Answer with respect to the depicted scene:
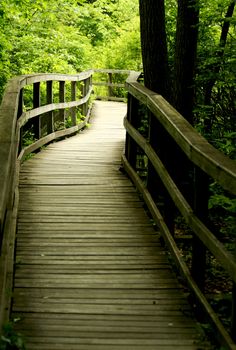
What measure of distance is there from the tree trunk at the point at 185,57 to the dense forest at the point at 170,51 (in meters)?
0.01

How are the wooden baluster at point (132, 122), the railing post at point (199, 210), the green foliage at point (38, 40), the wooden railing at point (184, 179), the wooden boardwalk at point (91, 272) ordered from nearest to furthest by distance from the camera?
1. the wooden railing at point (184, 179)
2. the wooden boardwalk at point (91, 272)
3. the railing post at point (199, 210)
4. the wooden baluster at point (132, 122)
5. the green foliage at point (38, 40)

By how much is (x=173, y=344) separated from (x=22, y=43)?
1055cm

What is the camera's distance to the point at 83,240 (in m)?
5.35

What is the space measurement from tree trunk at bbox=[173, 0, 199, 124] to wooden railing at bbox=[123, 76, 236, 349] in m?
0.60

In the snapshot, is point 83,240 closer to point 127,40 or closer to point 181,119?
point 181,119

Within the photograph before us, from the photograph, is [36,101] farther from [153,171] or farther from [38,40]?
[38,40]

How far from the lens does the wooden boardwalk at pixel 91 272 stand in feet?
12.4

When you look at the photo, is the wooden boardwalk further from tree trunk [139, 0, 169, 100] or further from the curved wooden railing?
tree trunk [139, 0, 169, 100]

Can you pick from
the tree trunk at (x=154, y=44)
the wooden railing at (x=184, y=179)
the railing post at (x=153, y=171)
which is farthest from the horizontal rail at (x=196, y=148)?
the tree trunk at (x=154, y=44)

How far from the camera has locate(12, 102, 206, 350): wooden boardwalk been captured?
377cm

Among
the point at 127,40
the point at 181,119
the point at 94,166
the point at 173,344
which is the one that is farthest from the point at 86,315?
the point at 127,40

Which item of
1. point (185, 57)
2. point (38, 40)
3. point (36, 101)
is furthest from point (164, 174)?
point (38, 40)

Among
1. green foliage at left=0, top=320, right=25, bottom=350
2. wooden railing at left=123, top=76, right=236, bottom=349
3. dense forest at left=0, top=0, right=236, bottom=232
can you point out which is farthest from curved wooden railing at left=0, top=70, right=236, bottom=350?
dense forest at left=0, top=0, right=236, bottom=232

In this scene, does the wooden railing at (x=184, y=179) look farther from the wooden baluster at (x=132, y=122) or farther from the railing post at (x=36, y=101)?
the railing post at (x=36, y=101)
